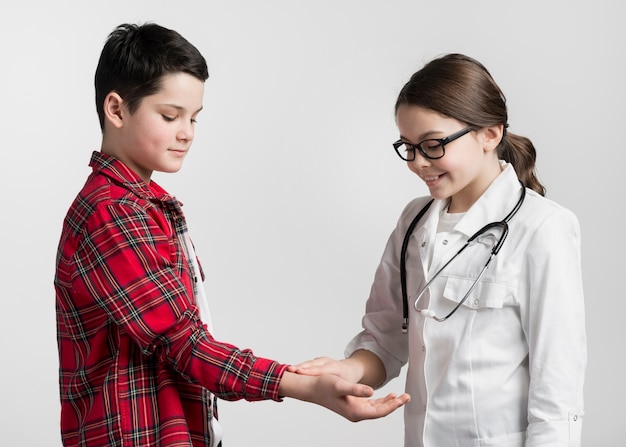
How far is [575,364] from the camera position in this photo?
2.23 metres

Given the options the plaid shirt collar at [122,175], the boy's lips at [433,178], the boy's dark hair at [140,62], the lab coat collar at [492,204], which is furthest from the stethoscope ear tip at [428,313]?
the boy's dark hair at [140,62]

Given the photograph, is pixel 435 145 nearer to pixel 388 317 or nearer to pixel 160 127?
pixel 388 317

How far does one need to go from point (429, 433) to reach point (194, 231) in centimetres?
289

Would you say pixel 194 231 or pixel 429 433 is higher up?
pixel 194 231

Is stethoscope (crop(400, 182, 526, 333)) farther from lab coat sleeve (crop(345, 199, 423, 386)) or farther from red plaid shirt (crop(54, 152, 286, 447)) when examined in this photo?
red plaid shirt (crop(54, 152, 286, 447))

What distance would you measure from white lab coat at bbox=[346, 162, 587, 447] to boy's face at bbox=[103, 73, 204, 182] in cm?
73

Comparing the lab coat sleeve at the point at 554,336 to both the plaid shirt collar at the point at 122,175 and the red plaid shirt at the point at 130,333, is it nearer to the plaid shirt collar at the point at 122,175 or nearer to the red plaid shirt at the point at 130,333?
the red plaid shirt at the point at 130,333

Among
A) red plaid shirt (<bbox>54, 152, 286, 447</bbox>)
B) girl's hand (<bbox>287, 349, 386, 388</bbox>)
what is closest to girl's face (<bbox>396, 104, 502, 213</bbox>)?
girl's hand (<bbox>287, 349, 386, 388</bbox>)

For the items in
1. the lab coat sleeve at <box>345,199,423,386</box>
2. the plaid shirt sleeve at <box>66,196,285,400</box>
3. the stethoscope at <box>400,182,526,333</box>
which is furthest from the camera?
the lab coat sleeve at <box>345,199,423,386</box>

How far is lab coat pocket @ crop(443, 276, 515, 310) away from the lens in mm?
2285

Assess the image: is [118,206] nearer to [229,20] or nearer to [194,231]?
[194,231]

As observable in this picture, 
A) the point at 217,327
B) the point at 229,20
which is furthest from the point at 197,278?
the point at 229,20

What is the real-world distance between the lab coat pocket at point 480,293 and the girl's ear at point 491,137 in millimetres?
377

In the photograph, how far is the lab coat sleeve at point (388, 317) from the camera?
2697 mm
